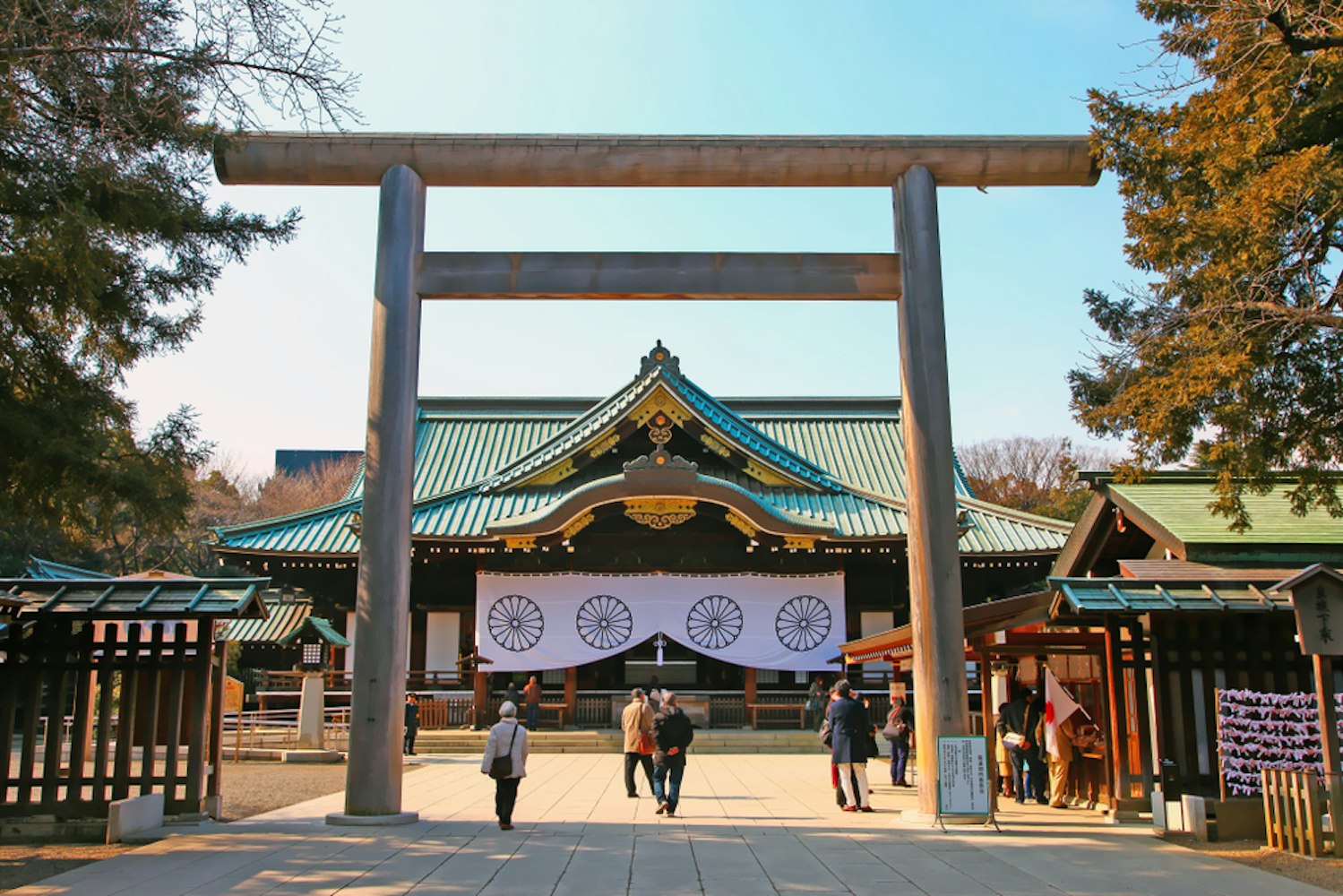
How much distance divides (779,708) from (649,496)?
5.00 metres

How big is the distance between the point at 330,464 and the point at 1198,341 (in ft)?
183

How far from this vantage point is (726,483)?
22016 mm

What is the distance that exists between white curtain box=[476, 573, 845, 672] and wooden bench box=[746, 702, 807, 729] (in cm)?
74

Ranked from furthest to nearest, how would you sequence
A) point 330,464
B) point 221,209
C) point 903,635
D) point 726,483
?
point 330,464 < point 726,483 < point 903,635 < point 221,209

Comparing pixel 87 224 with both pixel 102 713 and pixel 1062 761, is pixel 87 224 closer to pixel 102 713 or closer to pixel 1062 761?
pixel 102 713

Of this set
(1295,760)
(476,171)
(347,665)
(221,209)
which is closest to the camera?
(1295,760)

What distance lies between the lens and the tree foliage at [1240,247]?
9.26 metres

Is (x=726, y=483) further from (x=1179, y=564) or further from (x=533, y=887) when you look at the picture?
(x=533, y=887)

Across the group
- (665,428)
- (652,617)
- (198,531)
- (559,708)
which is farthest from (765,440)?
(198,531)

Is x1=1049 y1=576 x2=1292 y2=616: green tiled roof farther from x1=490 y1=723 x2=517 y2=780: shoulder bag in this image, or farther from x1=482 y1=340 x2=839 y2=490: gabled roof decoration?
x1=482 y1=340 x2=839 y2=490: gabled roof decoration

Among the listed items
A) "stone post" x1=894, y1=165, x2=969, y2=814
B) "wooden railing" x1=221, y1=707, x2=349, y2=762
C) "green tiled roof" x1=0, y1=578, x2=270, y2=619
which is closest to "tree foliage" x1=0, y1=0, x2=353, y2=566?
"green tiled roof" x1=0, y1=578, x2=270, y2=619

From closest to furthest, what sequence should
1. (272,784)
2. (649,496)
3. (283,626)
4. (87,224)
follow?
(87,224)
(272,784)
(649,496)
(283,626)

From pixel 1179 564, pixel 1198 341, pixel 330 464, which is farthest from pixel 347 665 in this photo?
pixel 330 464

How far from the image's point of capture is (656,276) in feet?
38.4
